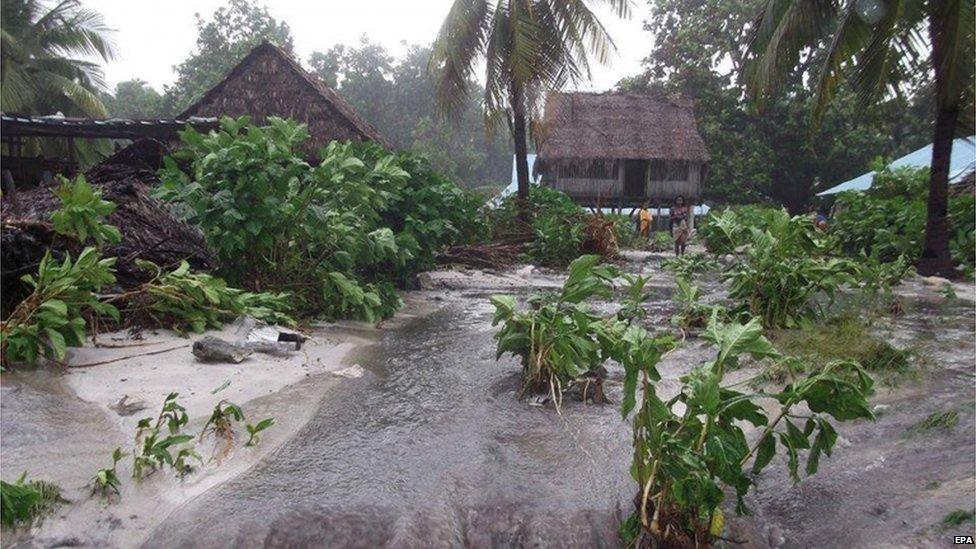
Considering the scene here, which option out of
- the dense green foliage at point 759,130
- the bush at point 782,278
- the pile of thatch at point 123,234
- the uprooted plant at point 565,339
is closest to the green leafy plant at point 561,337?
the uprooted plant at point 565,339

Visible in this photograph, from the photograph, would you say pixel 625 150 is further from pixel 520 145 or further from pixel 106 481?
pixel 106 481

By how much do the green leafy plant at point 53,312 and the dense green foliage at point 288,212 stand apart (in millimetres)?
1219

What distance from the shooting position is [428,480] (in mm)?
2797

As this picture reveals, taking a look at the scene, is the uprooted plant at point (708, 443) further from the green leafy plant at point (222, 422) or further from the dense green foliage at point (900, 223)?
the dense green foliage at point (900, 223)

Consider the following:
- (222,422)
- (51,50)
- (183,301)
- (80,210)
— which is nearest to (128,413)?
(222,422)

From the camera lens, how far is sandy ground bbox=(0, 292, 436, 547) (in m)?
2.40

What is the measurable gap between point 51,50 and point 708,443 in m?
22.1

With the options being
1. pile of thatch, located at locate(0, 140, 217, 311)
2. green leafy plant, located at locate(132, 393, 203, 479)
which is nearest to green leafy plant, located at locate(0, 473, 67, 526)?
green leafy plant, located at locate(132, 393, 203, 479)

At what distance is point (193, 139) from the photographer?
18.3 feet

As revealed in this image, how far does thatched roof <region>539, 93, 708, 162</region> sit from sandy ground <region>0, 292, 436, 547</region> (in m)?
19.0

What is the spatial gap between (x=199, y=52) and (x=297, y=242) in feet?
101

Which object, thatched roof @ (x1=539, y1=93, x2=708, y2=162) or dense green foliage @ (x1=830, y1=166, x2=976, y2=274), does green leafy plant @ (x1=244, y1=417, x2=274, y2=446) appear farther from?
thatched roof @ (x1=539, y1=93, x2=708, y2=162)

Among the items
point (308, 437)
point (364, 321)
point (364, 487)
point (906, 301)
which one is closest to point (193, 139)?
point (364, 321)

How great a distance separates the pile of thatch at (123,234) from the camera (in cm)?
421
